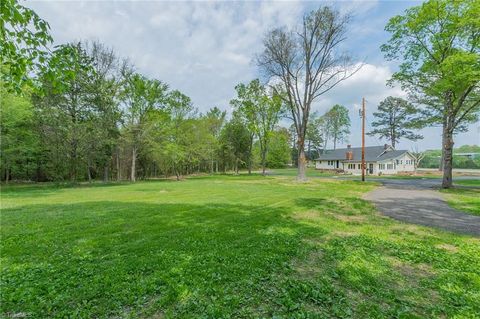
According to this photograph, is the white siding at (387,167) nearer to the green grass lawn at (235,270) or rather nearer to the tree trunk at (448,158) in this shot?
the tree trunk at (448,158)

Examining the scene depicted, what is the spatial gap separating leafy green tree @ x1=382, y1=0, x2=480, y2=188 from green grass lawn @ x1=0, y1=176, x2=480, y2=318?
42.7 feet

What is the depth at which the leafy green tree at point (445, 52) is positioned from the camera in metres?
13.4

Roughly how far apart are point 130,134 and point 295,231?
23.0 m

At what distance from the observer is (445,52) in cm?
1539

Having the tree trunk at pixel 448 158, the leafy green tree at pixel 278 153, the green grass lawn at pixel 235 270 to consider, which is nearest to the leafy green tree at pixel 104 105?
the green grass lawn at pixel 235 270

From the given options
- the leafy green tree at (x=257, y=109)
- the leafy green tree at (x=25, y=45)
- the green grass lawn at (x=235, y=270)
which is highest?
the leafy green tree at (x=257, y=109)

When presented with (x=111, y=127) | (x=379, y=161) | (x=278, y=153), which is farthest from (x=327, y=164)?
(x=111, y=127)

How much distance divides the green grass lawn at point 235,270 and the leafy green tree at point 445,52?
13008 millimetres

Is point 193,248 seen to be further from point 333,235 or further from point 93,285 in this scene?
point 333,235

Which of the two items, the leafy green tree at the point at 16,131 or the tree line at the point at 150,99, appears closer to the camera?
the tree line at the point at 150,99

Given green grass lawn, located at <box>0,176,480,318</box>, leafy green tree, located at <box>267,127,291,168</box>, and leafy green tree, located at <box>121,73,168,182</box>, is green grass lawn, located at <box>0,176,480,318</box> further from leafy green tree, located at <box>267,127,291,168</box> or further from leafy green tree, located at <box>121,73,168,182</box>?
leafy green tree, located at <box>267,127,291,168</box>

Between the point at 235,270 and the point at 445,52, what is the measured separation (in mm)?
20003

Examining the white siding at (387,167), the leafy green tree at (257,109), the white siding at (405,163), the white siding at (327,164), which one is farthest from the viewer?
the white siding at (327,164)

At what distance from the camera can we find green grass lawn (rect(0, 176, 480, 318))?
8.80 ft
